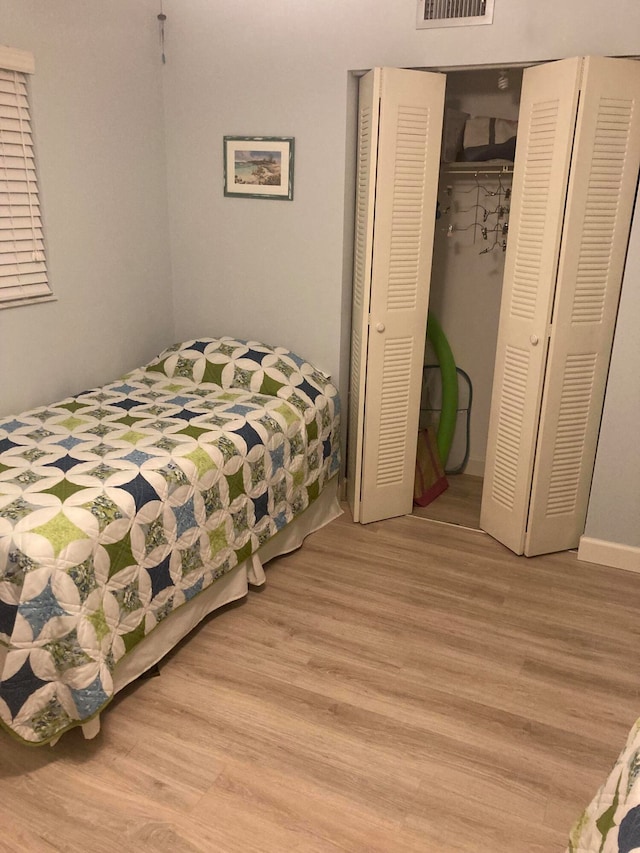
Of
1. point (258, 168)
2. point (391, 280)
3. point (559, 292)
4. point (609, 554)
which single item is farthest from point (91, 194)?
point (609, 554)

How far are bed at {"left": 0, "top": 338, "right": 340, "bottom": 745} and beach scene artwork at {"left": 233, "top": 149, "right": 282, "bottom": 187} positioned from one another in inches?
29.5

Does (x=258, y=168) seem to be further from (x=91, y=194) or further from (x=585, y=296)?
(x=585, y=296)

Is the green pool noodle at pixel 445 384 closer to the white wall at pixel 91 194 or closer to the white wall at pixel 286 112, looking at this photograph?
the white wall at pixel 286 112

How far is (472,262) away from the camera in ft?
12.0

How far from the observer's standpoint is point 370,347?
9.98 feet

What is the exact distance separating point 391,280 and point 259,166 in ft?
2.76

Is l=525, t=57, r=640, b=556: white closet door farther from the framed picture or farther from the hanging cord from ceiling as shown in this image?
the hanging cord from ceiling

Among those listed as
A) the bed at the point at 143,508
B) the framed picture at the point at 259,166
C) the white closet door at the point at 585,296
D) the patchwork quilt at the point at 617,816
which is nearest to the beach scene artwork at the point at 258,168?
the framed picture at the point at 259,166

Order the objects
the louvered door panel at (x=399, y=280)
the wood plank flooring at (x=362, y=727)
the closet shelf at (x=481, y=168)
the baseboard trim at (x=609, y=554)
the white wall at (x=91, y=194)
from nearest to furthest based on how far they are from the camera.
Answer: the wood plank flooring at (x=362, y=727) → the white wall at (x=91, y=194) → the louvered door panel at (x=399, y=280) → the baseboard trim at (x=609, y=554) → the closet shelf at (x=481, y=168)

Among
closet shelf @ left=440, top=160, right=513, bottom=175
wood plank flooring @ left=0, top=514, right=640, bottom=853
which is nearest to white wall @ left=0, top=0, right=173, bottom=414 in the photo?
wood plank flooring @ left=0, top=514, right=640, bottom=853

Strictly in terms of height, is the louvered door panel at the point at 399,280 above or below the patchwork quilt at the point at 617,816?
above

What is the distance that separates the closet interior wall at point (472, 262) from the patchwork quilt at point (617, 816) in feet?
8.28

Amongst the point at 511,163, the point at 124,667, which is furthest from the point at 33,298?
the point at 511,163

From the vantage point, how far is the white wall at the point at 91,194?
2672 mm
